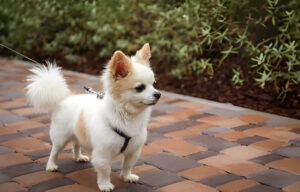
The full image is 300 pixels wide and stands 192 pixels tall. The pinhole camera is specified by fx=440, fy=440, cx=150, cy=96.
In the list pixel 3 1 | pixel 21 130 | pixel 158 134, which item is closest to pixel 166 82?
pixel 158 134

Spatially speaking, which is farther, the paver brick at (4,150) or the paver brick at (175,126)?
the paver brick at (175,126)

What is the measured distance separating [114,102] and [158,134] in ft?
4.52

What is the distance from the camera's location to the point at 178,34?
6246mm

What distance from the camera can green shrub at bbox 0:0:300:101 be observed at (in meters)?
5.18

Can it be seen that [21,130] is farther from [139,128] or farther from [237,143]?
[237,143]

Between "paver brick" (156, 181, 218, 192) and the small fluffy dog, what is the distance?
9.9 inches

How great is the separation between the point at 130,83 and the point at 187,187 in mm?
839

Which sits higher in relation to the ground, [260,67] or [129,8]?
[129,8]

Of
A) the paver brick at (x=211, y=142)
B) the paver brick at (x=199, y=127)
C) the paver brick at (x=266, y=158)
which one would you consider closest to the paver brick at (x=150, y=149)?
the paver brick at (x=211, y=142)

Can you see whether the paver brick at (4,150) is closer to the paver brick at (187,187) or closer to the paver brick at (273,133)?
the paver brick at (187,187)

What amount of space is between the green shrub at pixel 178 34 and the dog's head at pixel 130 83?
99.8 inches

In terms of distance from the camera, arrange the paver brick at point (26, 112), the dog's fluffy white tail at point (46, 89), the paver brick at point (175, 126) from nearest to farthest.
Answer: the dog's fluffy white tail at point (46, 89) < the paver brick at point (175, 126) < the paver brick at point (26, 112)

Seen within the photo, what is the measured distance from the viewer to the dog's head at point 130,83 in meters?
2.79

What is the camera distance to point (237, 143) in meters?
3.93
